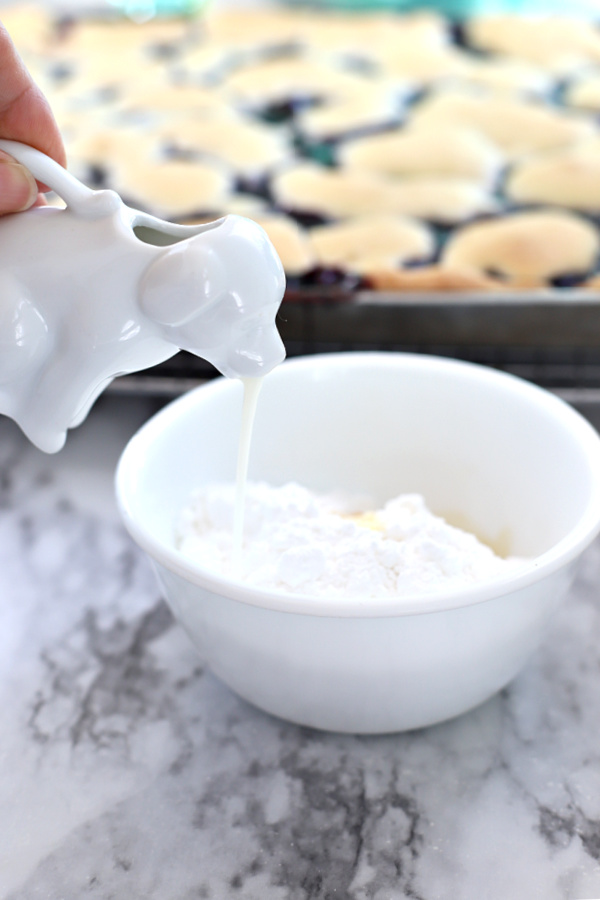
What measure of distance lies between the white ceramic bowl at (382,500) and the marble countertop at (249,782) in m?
0.04

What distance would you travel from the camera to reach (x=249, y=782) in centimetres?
52

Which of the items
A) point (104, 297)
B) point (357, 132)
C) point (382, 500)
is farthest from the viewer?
point (357, 132)

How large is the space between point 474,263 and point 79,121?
573mm

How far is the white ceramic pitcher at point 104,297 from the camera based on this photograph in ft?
1.25

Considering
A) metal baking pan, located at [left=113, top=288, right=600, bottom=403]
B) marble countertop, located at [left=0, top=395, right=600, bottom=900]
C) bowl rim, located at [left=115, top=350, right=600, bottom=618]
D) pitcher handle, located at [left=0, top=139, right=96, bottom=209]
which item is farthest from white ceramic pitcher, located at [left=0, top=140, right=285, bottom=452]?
metal baking pan, located at [left=113, top=288, right=600, bottom=403]

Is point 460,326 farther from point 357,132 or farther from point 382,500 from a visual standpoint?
point 357,132

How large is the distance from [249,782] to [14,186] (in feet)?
1.15

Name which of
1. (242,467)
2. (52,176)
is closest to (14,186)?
(52,176)

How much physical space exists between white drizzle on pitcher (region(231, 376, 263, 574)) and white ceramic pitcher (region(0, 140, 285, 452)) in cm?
8

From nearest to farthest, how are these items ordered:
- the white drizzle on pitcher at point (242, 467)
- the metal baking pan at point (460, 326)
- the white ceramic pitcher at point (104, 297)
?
1. the white ceramic pitcher at point (104, 297)
2. the white drizzle on pitcher at point (242, 467)
3. the metal baking pan at point (460, 326)

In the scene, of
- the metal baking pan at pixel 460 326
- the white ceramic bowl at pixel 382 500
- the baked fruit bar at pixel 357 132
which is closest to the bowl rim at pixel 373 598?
the white ceramic bowl at pixel 382 500

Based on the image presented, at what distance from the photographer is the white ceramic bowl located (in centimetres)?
46

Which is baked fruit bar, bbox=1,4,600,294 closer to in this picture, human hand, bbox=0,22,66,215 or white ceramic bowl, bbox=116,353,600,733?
white ceramic bowl, bbox=116,353,600,733

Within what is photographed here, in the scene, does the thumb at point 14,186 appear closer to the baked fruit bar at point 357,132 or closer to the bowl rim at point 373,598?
the bowl rim at point 373,598
